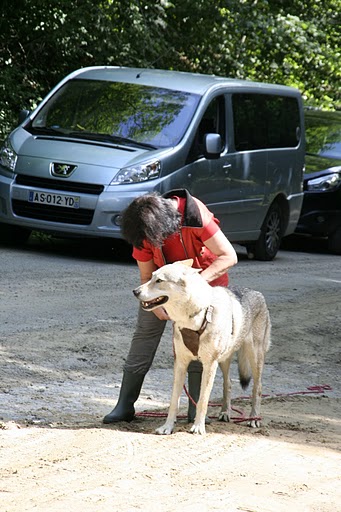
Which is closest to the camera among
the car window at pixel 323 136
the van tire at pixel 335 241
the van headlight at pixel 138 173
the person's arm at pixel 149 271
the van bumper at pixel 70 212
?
the person's arm at pixel 149 271

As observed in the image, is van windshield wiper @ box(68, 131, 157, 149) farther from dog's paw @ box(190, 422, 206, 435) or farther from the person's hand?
dog's paw @ box(190, 422, 206, 435)

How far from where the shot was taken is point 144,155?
13297 millimetres

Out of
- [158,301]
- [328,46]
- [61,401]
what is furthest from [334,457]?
[328,46]

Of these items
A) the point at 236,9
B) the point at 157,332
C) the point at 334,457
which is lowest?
the point at 334,457

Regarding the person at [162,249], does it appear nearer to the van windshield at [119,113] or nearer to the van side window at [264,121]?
the van windshield at [119,113]

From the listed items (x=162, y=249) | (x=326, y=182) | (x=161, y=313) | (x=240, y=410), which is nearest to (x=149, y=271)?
(x=162, y=249)

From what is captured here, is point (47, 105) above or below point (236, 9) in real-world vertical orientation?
below

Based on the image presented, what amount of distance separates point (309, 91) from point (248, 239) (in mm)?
9992

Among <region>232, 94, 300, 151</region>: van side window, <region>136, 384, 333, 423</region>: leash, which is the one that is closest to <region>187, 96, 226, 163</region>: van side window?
<region>232, 94, 300, 151</region>: van side window

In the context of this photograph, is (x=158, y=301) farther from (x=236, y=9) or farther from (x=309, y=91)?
(x=309, y=91)

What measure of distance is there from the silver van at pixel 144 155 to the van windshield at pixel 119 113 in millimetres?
12

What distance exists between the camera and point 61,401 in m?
7.50

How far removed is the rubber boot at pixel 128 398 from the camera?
7.00m

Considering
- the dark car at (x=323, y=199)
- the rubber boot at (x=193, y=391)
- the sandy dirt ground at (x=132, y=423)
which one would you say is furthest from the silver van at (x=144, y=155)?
the rubber boot at (x=193, y=391)
